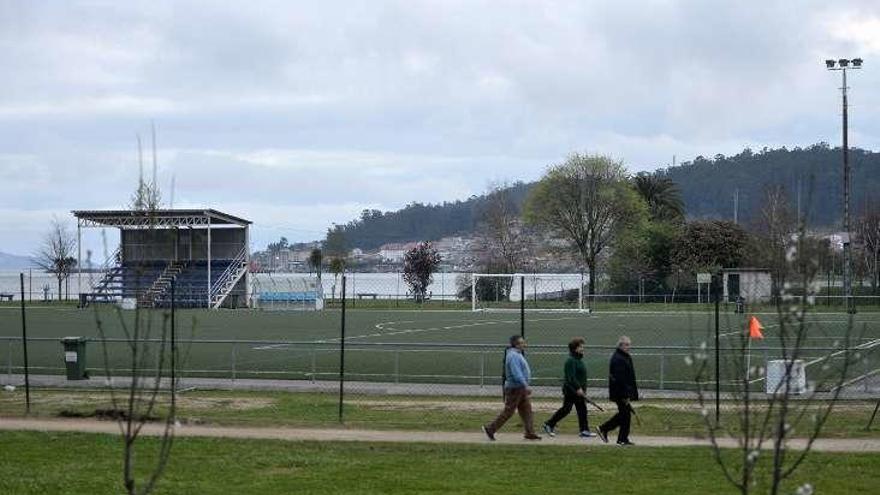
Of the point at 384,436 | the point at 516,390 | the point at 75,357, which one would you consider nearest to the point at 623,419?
the point at 516,390

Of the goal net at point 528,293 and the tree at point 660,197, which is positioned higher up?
the tree at point 660,197

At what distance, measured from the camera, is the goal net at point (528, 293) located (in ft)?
234

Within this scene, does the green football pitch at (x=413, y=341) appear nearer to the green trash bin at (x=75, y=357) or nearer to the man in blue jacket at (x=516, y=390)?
the green trash bin at (x=75, y=357)

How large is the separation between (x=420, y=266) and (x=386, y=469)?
8243cm

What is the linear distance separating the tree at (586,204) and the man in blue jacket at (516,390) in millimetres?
77619

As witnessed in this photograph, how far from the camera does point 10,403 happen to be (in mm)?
23688

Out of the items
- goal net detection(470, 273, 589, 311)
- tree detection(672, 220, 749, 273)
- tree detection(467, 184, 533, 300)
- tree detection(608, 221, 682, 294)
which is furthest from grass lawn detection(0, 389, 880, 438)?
tree detection(467, 184, 533, 300)

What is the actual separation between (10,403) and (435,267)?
7659cm

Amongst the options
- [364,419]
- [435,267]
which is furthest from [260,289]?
[364,419]

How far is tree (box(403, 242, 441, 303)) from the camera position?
→ 96562mm

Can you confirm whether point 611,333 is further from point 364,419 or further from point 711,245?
point 711,245

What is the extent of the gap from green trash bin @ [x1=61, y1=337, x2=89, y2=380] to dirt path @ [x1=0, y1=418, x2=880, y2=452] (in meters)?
8.62

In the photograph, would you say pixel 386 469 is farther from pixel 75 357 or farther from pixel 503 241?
pixel 503 241

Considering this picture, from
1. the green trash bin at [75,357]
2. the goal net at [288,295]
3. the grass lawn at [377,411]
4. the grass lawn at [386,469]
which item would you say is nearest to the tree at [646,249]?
the goal net at [288,295]
